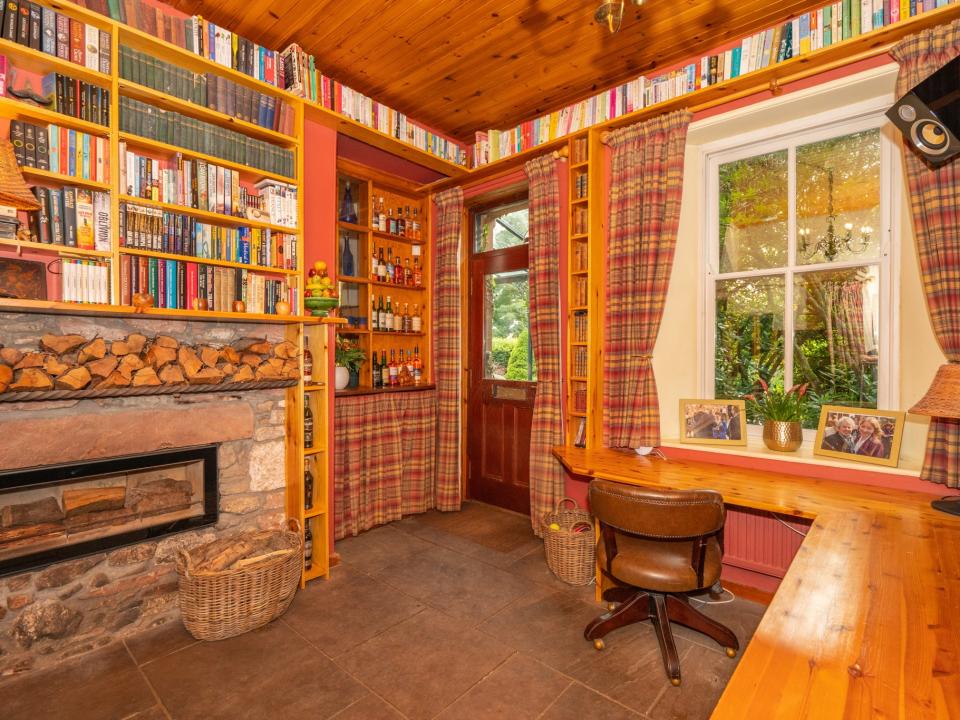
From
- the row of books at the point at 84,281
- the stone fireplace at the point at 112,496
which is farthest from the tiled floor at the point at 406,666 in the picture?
the row of books at the point at 84,281

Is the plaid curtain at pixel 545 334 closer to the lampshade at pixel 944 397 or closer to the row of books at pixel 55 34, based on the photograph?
the lampshade at pixel 944 397

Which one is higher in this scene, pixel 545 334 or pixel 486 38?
pixel 486 38

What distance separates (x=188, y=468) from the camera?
2504 mm

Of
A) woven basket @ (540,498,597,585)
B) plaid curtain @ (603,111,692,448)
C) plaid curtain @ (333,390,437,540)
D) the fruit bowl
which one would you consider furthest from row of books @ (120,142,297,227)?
woven basket @ (540,498,597,585)

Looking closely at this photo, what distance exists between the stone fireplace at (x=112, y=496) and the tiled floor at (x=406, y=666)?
0.59 ft

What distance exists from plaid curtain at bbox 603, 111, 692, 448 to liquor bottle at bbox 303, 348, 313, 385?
6.01 feet

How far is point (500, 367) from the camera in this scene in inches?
160

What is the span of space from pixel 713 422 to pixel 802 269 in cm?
100

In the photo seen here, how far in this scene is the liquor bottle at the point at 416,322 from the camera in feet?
13.7

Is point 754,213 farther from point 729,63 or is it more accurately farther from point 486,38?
point 486,38

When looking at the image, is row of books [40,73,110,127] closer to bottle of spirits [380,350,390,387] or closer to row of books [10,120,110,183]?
row of books [10,120,110,183]

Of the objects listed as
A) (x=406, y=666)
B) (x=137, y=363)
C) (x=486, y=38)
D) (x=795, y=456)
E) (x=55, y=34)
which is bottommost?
(x=406, y=666)

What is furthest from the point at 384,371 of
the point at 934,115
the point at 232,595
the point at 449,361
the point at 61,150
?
the point at 934,115

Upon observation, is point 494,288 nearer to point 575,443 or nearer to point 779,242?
point 575,443
